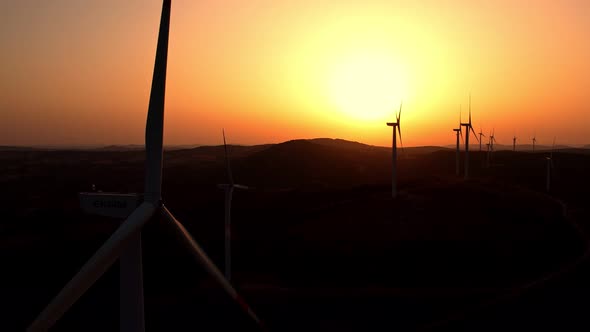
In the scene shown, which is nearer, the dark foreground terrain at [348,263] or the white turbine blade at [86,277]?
the white turbine blade at [86,277]

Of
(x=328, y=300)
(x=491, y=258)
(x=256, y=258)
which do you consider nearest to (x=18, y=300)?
(x=256, y=258)

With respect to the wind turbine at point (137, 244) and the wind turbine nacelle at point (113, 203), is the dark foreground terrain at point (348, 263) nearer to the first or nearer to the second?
the wind turbine at point (137, 244)

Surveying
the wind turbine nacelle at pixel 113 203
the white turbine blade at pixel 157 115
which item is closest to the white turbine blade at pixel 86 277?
the wind turbine nacelle at pixel 113 203

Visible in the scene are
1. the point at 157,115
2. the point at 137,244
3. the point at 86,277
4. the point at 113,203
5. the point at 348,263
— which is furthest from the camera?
the point at 348,263

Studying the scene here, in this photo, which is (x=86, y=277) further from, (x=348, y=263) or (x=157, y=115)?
(x=348, y=263)

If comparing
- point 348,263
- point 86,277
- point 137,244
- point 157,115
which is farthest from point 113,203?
point 348,263

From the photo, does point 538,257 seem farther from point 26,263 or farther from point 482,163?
point 482,163

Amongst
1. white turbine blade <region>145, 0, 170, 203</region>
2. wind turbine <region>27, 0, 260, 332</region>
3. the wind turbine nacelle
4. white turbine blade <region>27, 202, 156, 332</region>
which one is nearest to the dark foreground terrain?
wind turbine <region>27, 0, 260, 332</region>

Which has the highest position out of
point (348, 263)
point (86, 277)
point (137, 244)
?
point (137, 244)
